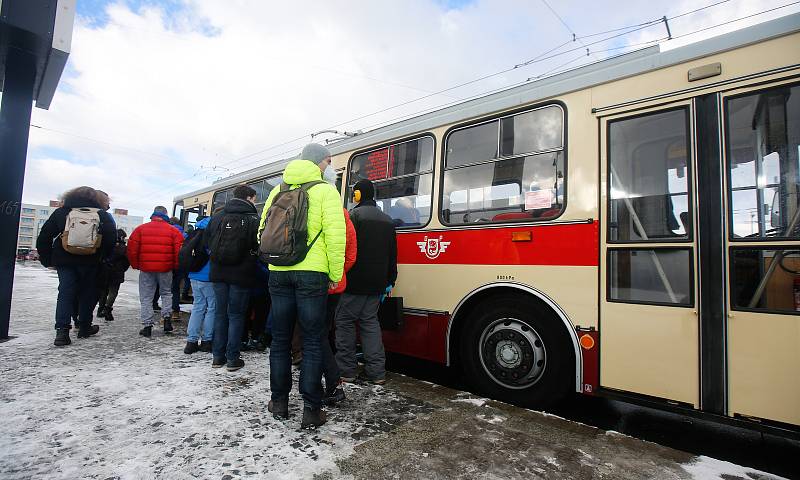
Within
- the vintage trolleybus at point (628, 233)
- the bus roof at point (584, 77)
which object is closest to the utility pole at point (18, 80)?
the bus roof at point (584, 77)

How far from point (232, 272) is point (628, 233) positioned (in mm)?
3629

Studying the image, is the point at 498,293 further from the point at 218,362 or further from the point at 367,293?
the point at 218,362

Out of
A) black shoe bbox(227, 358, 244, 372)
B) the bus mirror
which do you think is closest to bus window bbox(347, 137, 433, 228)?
black shoe bbox(227, 358, 244, 372)

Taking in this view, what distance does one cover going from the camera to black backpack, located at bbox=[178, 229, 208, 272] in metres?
4.91

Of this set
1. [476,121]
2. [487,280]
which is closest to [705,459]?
[487,280]

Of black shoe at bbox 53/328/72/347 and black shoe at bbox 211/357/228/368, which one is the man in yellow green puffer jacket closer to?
black shoe at bbox 211/357/228/368

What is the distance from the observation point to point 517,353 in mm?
3602

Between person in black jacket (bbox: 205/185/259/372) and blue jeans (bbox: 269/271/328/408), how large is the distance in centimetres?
133

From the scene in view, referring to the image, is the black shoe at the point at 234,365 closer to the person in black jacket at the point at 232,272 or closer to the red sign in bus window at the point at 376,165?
the person in black jacket at the point at 232,272

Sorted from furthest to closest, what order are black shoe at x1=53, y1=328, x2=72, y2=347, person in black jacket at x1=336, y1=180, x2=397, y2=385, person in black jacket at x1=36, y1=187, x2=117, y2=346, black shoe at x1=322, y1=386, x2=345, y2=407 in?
person in black jacket at x1=36, y1=187, x2=117, y2=346 < black shoe at x1=53, y1=328, x2=72, y2=347 < person in black jacket at x1=336, y1=180, x2=397, y2=385 < black shoe at x1=322, y1=386, x2=345, y2=407

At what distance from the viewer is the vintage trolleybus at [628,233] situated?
2682 millimetres

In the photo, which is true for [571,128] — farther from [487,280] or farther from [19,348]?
[19,348]

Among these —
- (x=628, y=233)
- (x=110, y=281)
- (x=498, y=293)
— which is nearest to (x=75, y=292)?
(x=110, y=281)

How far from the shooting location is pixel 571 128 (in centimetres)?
349
